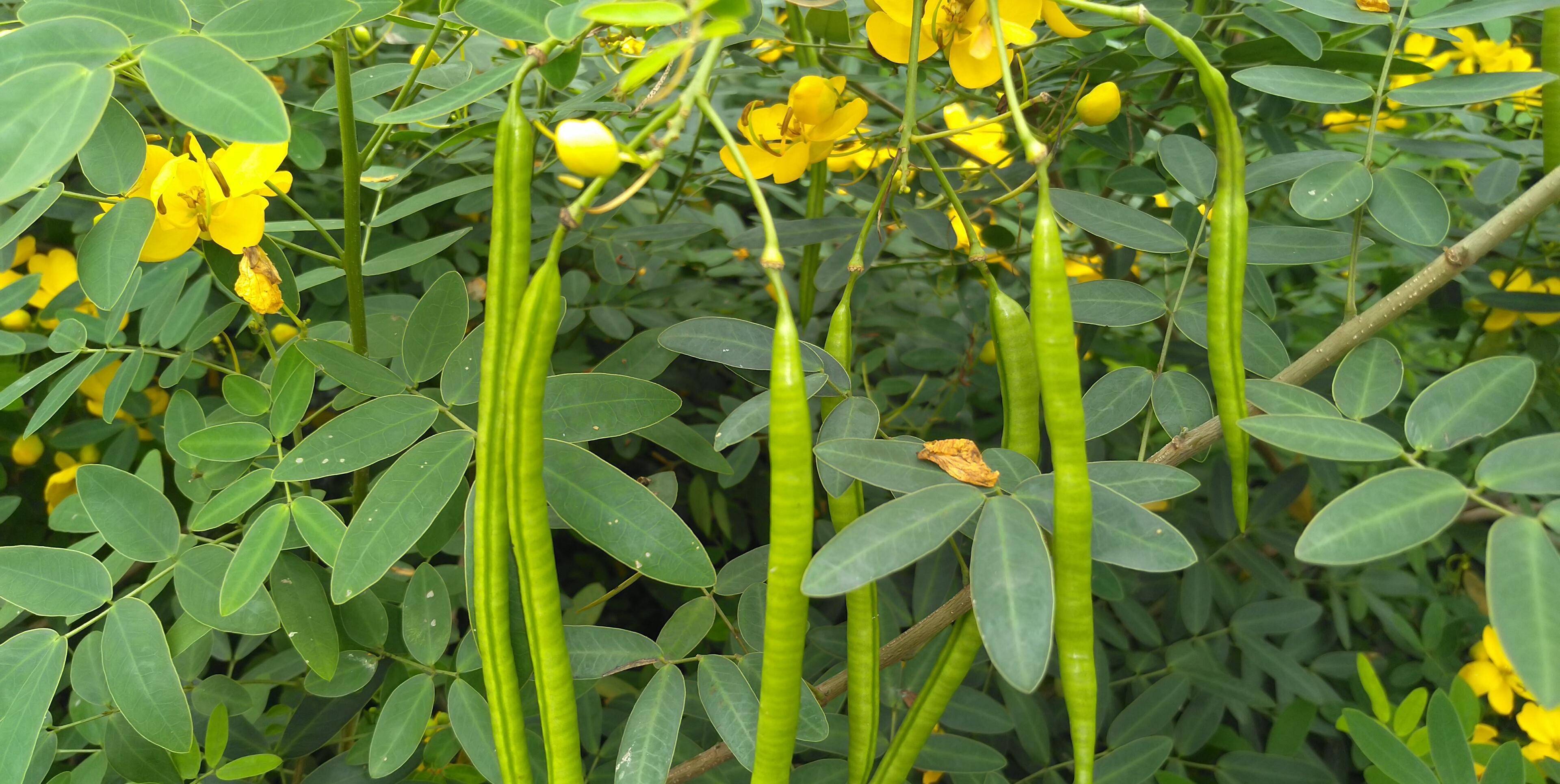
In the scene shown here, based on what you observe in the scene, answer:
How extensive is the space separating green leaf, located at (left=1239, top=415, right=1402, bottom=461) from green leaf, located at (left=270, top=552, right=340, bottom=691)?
857mm

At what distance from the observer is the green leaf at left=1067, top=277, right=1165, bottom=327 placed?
994 mm

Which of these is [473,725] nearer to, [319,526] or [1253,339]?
[319,526]

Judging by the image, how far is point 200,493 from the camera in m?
1.01

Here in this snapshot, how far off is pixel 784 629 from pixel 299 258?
1.21m

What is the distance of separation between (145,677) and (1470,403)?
118 cm

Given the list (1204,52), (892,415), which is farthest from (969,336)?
(1204,52)

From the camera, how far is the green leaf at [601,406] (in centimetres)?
87

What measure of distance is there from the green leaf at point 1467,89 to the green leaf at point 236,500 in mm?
1174

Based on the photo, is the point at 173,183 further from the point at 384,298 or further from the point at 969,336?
the point at 969,336

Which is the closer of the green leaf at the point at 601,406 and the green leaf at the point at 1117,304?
the green leaf at the point at 601,406

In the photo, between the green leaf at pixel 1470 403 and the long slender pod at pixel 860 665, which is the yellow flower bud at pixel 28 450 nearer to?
the long slender pod at pixel 860 665

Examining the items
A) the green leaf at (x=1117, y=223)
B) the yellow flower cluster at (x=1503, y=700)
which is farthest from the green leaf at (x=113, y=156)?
the yellow flower cluster at (x=1503, y=700)

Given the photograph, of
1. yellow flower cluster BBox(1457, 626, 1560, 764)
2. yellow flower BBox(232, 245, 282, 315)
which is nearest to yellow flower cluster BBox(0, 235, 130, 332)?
yellow flower BBox(232, 245, 282, 315)

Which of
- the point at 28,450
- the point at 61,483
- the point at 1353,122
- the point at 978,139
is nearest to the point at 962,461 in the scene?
the point at 978,139
